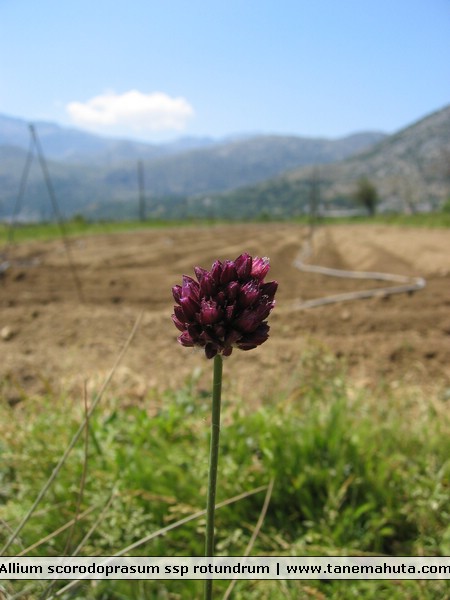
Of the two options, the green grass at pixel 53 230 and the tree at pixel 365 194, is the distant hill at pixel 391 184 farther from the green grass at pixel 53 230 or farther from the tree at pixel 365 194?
the green grass at pixel 53 230

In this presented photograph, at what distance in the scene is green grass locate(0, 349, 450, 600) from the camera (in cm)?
217

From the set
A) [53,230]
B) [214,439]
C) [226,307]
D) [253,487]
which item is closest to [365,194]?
[53,230]

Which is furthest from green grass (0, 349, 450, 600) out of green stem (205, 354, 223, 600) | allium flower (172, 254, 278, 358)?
allium flower (172, 254, 278, 358)

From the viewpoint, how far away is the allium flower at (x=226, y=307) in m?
0.96

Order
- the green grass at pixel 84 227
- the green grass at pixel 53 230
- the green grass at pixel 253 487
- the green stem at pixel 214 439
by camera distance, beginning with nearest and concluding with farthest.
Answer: the green stem at pixel 214 439 → the green grass at pixel 253 487 → the green grass at pixel 53 230 → the green grass at pixel 84 227

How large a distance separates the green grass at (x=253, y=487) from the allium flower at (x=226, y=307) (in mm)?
1305

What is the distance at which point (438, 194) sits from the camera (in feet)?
468

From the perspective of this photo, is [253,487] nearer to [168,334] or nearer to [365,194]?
[168,334]

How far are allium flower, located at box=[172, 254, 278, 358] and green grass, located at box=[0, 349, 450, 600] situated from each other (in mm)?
1305

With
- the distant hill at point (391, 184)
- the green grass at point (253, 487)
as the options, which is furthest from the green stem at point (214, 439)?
the distant hill at point (391, 184)

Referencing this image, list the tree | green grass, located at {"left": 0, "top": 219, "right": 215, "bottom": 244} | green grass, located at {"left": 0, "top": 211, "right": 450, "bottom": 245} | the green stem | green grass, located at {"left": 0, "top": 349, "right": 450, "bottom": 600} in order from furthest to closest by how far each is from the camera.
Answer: the tree < green grass, located at {"left": 0, "top": 211, "right": 450, "bottom": 245} < green grass, located at {"left": 0, "top": 219, "right": 215, "bottom": 244} < green grass, located at {"left": 0, "top": 349, "right": 450, "bottom": 600} < the green stem

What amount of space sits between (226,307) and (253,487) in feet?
6.00

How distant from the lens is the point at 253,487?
8.17 feet

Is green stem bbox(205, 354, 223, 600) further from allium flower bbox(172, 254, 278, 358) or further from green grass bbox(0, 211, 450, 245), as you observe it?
green grass bbox(0, 211, 450, 245)
